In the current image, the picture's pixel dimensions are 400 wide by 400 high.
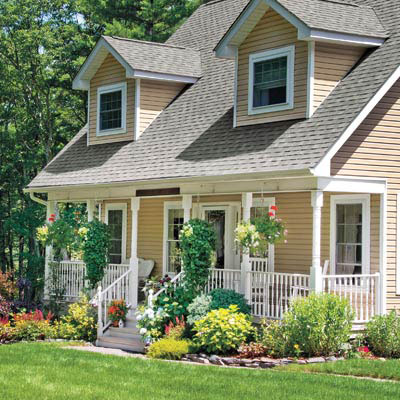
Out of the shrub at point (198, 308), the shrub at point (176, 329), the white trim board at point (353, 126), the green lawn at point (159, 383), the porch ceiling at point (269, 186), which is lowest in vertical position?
the green lawn at point (159, 383)

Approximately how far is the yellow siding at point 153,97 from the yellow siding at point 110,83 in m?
0.28

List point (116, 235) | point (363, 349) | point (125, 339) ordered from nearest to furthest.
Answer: point (363, 349) < point (125, 339) < point (116, 235)

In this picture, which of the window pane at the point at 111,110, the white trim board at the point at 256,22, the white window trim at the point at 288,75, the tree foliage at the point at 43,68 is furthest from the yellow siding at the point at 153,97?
the tree foliage at the point at 43,68

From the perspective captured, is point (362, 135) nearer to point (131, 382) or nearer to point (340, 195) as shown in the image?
point (340, 195)

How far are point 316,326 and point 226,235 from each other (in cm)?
621

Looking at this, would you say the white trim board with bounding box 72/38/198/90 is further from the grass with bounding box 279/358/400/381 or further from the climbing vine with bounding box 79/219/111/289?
the grass with bounding box 279/358/400/381

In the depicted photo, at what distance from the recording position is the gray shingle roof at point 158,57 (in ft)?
75.3

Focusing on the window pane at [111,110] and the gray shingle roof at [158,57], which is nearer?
the gray shingle roof at [158,57]

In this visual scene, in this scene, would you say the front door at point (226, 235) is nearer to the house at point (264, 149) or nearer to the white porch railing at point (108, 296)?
the house at point (264, 149)

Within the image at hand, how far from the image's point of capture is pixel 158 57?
23.6m

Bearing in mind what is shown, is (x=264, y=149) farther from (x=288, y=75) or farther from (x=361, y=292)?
(x=361, y=292)

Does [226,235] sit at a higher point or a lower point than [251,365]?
higher

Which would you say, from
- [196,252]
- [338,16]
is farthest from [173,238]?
[338,16]

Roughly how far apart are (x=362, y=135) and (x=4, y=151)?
23025 millimetres
